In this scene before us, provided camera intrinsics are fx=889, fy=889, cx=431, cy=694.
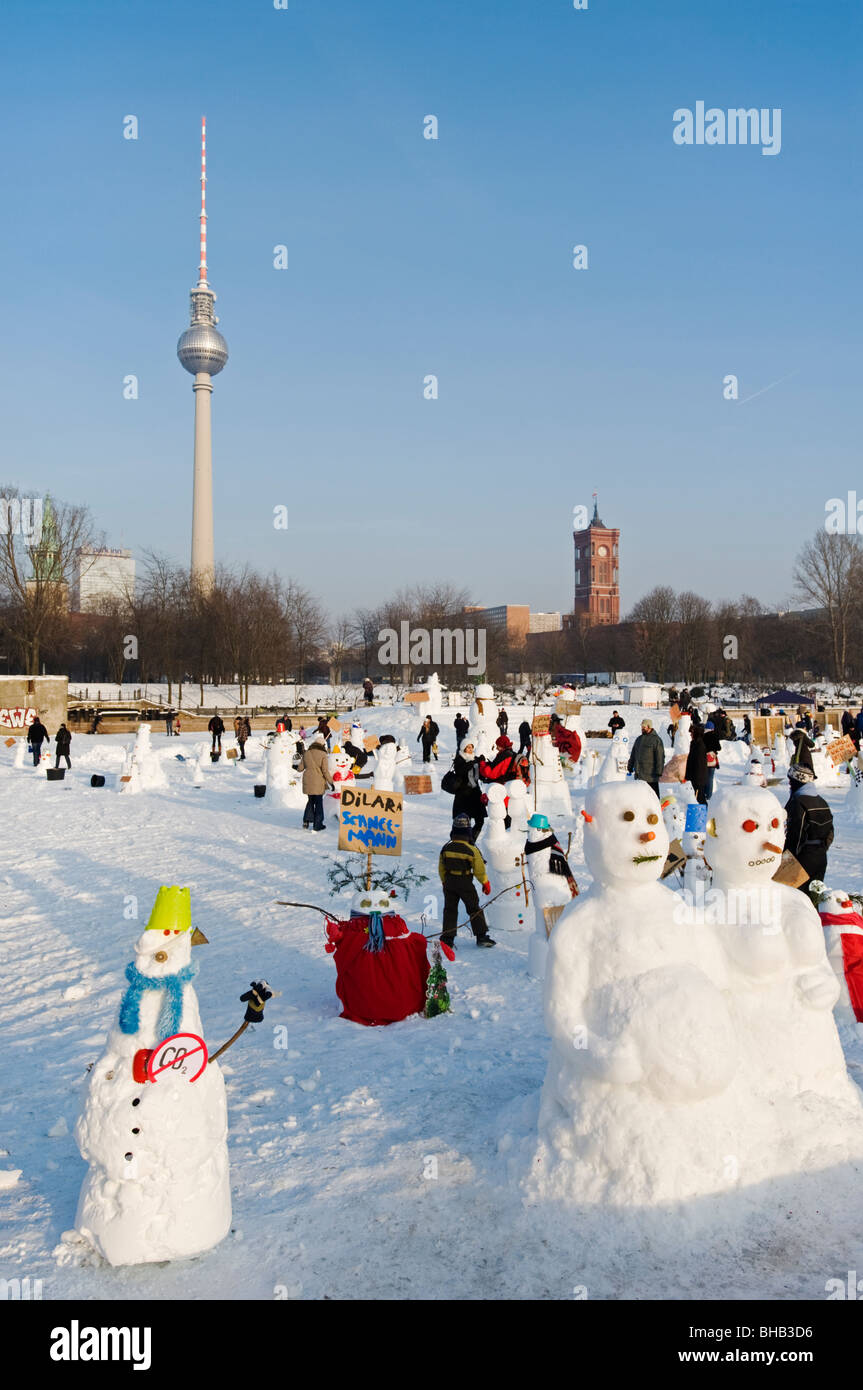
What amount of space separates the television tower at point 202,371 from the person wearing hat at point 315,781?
7399cm

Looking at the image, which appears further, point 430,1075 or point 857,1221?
point 430,1075

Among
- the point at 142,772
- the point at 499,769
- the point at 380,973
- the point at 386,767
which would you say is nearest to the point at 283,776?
the point at 386,767

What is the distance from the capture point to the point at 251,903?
1003 centimetres

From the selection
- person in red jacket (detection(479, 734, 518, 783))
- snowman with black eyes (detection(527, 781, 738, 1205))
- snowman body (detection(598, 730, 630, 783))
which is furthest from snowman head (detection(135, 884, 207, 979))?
snowman body (detection(598, 730, 630, 783))

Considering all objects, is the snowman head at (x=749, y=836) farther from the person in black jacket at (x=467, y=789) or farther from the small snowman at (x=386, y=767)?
the small snowman at (x=386, y=767)

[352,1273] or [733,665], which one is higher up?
[733,665]

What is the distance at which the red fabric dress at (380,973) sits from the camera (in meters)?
6.45

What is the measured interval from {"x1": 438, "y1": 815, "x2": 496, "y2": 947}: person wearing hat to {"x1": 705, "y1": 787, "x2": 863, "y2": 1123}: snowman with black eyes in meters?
3.54

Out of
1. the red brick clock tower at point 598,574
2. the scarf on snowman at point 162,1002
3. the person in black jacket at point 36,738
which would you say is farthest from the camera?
the red brick clock tower at point 598,574

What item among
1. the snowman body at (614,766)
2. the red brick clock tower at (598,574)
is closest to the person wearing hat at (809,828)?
the snowman body at (614,766)

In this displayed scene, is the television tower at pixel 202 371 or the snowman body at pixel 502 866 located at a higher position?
the television tower at pixel 202 371
